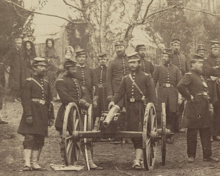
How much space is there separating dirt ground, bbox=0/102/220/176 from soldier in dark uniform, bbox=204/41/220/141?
41 cm

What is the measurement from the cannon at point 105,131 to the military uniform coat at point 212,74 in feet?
8.82

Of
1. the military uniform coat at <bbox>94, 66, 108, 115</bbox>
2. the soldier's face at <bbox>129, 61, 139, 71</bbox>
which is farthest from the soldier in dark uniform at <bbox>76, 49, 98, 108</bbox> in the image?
the soldier's face at <bbox>129, 61, 139, 71</bbox>

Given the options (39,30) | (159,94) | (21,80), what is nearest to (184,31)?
(39,30)

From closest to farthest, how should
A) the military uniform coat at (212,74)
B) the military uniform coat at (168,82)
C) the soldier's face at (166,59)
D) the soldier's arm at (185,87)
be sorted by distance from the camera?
the soldier's arm at (185,87), the military uniform coat at (212,74), the military uniform coat at (168,82), the soldier's face at (166,59)

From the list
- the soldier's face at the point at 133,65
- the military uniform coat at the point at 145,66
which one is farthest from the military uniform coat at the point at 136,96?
the military uniform coat at the point at 145,66

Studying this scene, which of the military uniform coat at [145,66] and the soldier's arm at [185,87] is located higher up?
the military uniform coat at [145,66]

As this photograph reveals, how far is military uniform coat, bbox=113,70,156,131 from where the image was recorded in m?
7.58

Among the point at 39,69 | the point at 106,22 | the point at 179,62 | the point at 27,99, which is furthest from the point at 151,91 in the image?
the point at 106,22

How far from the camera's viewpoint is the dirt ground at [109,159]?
6.88 m

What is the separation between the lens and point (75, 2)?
44.5 ft

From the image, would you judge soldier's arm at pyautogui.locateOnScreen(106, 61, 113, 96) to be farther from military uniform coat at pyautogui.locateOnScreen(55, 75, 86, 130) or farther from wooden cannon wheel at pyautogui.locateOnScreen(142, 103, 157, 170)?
wooden cannon wheel at pyautogui.locateOnScreen(142, 103, 157, 170)

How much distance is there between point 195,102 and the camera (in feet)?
26.4

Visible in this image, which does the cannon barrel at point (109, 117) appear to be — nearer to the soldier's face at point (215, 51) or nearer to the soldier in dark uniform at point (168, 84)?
the soldier in dark uniform at point (168, 84)

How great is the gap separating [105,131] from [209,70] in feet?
12.9
